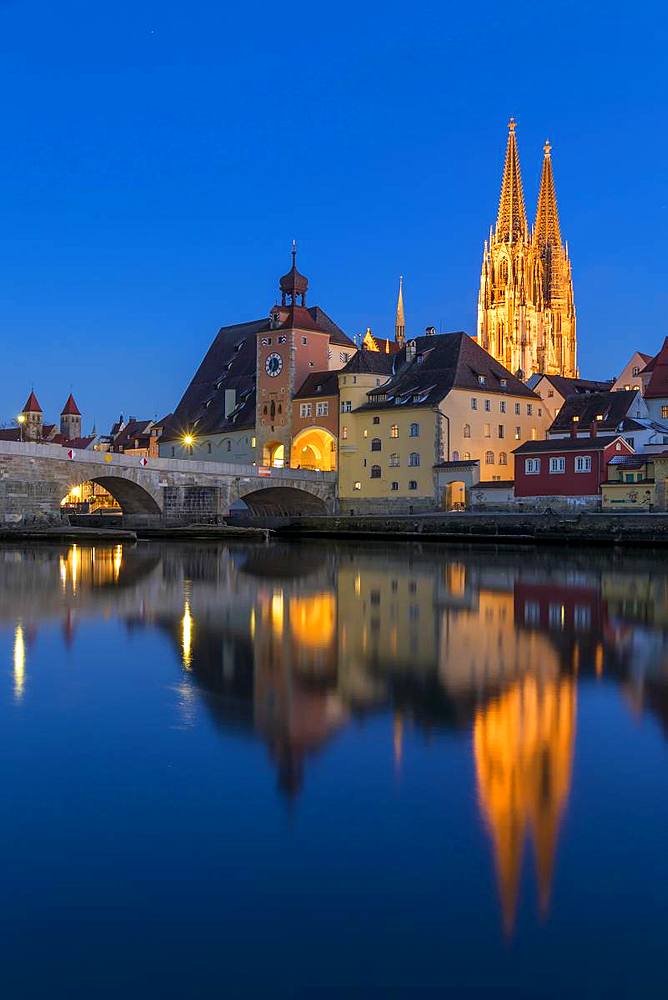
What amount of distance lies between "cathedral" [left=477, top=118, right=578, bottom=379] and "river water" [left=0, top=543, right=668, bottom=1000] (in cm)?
10056

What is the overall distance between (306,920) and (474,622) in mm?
15567

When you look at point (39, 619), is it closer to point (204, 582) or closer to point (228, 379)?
point (204, 582)

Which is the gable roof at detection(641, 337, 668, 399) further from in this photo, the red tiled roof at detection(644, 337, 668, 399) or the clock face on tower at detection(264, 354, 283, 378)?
the clock face on tower at detection(264, 354, 283, 378)

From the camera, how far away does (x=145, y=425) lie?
120 meters

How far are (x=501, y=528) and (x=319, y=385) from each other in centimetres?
2147

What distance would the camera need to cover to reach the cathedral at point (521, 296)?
118 metres

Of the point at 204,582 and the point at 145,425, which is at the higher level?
the point at 145,425

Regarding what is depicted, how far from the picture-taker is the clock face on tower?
246ft

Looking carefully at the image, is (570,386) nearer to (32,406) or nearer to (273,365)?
(273,365)

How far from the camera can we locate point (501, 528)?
183 ft

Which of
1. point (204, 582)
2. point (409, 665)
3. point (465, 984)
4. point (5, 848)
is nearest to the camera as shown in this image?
point (465, 984)

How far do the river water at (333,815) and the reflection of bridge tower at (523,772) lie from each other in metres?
0.03

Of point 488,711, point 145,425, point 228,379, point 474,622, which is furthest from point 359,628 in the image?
point 145,425

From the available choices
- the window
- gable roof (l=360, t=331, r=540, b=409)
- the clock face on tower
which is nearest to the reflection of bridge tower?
the window
